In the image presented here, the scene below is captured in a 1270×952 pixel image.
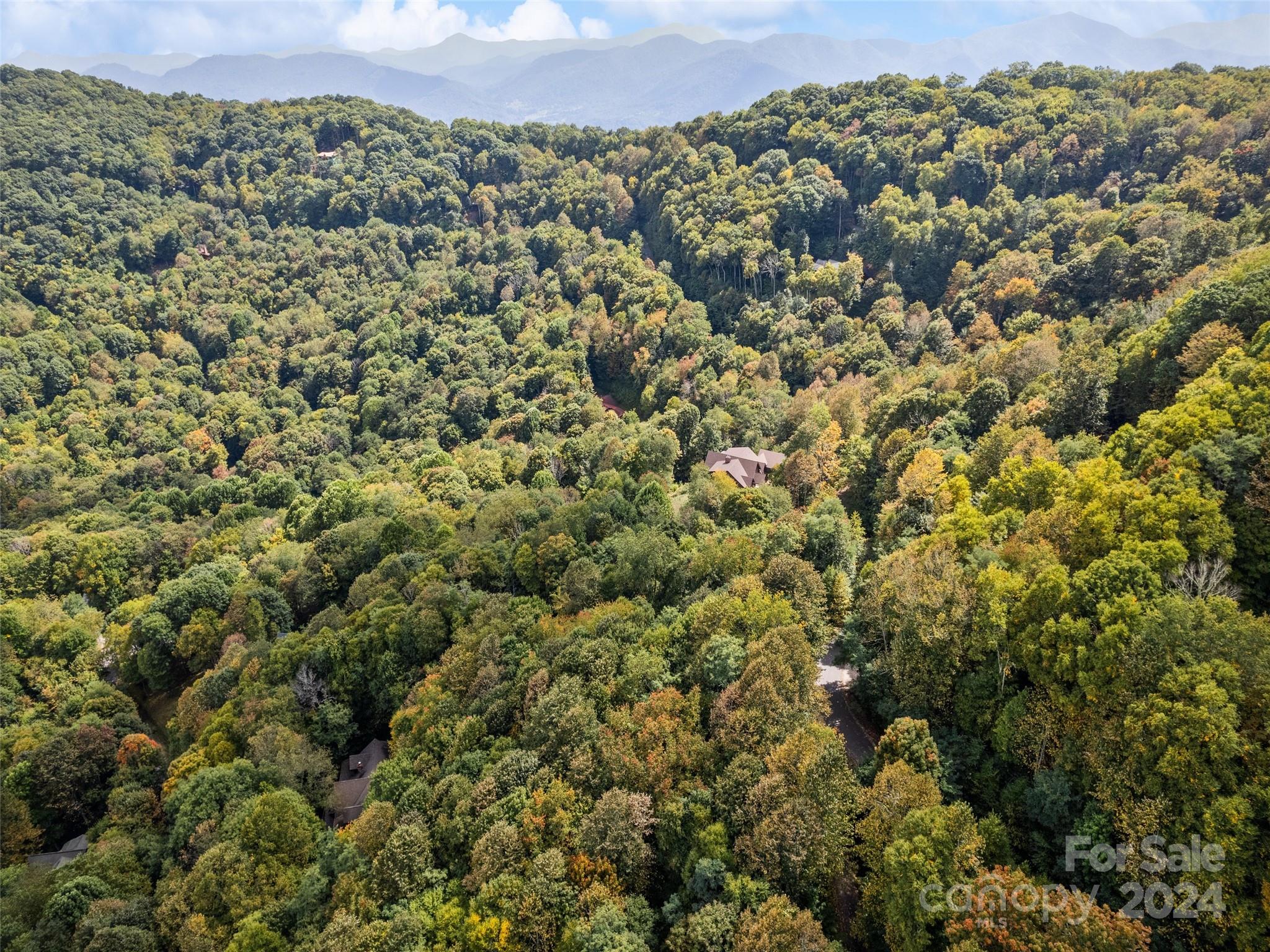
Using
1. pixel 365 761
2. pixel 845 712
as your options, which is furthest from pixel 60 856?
pixel 845 712

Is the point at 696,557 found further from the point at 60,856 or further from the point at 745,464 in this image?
the point at 60,856

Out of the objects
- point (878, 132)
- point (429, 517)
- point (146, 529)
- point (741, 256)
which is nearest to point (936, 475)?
point (429, 517)

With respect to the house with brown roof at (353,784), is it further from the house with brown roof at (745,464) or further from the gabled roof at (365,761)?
the house with brown roof at (745,464)

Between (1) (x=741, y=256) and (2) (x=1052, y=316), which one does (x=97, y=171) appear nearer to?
(1) (x=741, y=256)

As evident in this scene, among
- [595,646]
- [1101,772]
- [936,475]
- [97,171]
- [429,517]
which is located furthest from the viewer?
[97,171]

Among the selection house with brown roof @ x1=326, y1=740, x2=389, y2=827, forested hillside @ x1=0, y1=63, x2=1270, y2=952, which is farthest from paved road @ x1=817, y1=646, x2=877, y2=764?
house with brown roof @ x1=326, y1=740, x2=389, y2=827

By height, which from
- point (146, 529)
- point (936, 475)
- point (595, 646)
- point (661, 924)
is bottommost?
point (146, 529)
